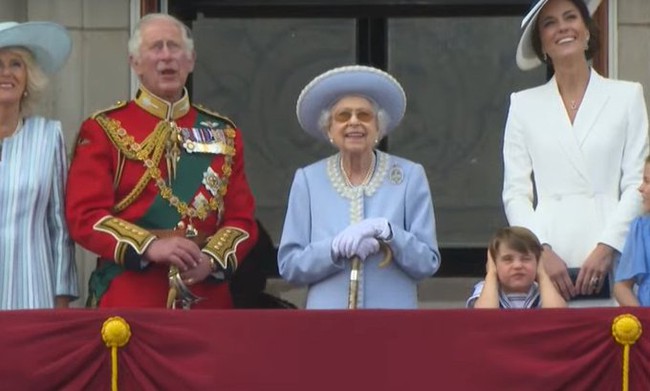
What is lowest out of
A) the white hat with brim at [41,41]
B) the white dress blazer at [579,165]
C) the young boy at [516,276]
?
the young boy at [516,276]

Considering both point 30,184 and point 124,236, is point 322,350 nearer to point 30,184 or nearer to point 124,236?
point 124,236

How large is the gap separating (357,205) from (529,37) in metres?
0.87

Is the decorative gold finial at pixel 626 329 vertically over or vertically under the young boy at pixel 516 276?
under

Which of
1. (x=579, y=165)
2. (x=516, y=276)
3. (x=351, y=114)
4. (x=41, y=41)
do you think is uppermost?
(x=41, y=41)

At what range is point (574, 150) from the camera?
771cm

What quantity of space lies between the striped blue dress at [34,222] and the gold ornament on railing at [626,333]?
185 centimetres

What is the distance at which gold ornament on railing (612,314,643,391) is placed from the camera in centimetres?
686

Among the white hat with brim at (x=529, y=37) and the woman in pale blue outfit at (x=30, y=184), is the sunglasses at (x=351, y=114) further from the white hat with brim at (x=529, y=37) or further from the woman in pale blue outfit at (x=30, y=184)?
the woman in pale blue outfit at (x=30, y=184)

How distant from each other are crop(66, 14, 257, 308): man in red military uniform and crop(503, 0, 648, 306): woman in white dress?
3.07 ft

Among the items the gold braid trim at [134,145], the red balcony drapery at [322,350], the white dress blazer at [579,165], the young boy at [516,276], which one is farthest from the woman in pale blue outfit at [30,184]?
the white dress blazer at [579,165]

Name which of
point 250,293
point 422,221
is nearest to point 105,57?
point 250,293

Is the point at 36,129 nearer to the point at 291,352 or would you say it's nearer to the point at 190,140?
the point at 190,140

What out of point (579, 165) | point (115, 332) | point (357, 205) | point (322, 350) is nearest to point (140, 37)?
point (357, 205)

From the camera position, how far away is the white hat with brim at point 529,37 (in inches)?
306
